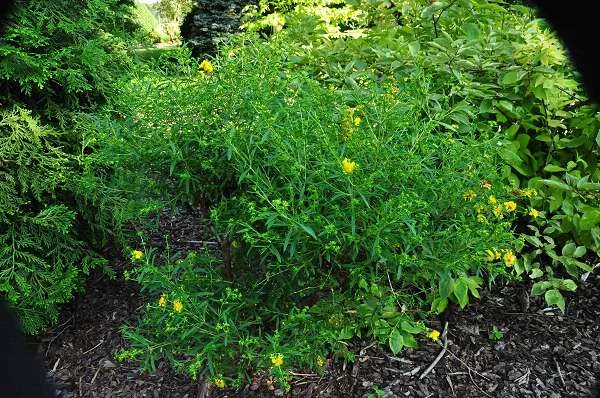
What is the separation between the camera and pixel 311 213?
1844 mm

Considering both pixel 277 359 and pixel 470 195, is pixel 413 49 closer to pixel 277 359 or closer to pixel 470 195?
pixel 470 195

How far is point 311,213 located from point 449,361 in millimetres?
1494

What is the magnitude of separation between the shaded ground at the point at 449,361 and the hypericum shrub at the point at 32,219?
311mm

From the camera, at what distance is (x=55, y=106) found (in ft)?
10.4

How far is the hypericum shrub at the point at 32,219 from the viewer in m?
2.93

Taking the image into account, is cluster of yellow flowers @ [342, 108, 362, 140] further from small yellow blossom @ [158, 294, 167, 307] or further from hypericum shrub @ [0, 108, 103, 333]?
hypericum shrub @ [0, 108, 103, 333]

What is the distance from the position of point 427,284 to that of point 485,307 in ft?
1.53

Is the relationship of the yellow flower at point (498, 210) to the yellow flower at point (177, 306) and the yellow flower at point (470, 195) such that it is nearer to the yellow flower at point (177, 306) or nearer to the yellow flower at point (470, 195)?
the yellow flower at point (470, 195)

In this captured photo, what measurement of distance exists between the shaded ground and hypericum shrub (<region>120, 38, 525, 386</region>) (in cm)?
44

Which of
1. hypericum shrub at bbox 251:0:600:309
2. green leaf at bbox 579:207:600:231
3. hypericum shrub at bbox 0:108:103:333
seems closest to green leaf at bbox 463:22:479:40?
hypericum shrub at bbox 251:0:600:309

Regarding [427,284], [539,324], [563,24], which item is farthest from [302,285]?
[539,324]

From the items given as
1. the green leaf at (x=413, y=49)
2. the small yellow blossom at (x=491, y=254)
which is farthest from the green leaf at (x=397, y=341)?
the green leaf at (x=413, y=49)

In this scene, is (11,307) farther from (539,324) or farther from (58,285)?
(539,324)

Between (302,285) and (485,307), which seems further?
(485,307)
